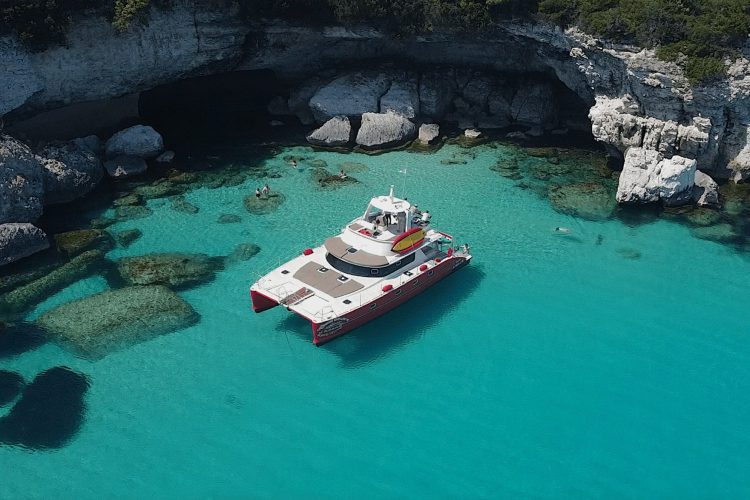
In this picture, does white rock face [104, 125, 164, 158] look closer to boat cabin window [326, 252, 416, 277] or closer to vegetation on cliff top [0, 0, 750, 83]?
vegetation on cliff top [0, 0, 750, 83]

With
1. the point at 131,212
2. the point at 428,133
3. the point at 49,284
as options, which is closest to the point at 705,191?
the point at 428,133

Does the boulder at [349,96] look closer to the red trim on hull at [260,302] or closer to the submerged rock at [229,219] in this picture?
the submerged rock at [229,219]

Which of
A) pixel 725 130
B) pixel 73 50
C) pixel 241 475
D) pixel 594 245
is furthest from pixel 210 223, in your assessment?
pixel 725 130

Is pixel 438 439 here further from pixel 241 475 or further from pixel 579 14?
pixel 579 14

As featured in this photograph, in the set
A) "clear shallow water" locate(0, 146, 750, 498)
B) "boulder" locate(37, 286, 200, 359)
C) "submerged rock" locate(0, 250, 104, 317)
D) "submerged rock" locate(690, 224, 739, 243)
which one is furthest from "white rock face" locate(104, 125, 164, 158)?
"submerged rock" locate(690, 224, 739, 243)

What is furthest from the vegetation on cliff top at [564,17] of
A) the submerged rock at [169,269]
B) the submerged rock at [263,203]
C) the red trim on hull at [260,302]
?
the red trim on hull at [260,302]
